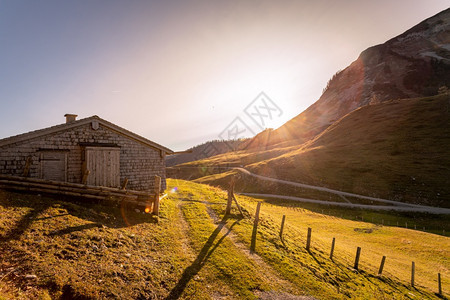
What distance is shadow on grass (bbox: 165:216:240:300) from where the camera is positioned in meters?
8.79

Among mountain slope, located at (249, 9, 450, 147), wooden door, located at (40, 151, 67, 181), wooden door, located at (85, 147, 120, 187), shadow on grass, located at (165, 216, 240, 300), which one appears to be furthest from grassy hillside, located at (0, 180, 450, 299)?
mountain slope, located at (249, 9, 450, 147)

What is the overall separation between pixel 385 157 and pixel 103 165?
73.3 meters

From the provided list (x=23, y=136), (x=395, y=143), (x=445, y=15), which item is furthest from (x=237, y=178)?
(x=445, y=15)

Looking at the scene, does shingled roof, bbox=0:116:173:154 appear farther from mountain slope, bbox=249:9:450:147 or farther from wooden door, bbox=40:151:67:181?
mountain slope, bbox=249:9:450:147

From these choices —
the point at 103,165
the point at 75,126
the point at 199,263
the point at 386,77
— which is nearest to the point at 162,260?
the point at 199,263

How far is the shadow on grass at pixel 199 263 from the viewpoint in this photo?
8.79m

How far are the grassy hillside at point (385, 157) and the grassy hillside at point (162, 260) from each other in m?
38.4

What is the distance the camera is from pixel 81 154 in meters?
18.8

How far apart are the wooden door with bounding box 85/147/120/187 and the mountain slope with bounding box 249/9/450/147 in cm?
12083

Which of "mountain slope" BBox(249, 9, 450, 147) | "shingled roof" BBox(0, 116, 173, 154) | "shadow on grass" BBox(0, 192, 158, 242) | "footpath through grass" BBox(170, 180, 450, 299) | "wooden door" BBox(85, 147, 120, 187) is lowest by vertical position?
"footpath through grass" BBox(170, 180, 450, 299)

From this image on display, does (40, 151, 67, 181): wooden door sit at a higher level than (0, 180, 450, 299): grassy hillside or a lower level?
higher

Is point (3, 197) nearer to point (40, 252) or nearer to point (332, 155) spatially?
point (40, 252)

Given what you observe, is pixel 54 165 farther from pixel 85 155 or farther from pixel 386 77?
pixel 386 77

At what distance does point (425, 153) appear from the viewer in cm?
6069
